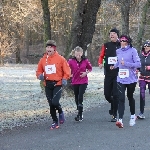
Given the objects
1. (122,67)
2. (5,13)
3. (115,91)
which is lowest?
(115,91)

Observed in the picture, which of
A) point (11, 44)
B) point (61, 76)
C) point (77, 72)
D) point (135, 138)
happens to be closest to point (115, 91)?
point (77, 72)

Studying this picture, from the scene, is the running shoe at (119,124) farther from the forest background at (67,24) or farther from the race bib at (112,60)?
the forest background at (67,24)

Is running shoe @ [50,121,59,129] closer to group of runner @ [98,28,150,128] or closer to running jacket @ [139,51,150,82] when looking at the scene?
group of runner @ [98,28,150,128]

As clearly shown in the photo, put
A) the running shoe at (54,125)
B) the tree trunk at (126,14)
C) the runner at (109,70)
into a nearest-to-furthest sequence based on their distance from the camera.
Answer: the running shoe at (54,125)
the runner at (109,70)
the tree trunk at (126,14)

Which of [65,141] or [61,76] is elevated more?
[61,76]

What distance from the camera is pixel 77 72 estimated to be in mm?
10461

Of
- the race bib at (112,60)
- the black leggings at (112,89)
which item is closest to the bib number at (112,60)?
the race bib at (112,60)

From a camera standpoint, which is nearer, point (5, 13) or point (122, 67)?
point (122, 67)

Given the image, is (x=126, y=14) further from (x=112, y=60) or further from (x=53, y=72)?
(x=53, y=72)

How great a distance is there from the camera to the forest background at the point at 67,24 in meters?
16.4

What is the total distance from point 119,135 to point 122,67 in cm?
168

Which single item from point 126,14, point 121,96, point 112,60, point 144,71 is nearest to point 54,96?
point 121,96

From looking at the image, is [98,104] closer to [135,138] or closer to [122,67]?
[122,67]

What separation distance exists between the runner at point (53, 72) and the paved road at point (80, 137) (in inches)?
24.2
